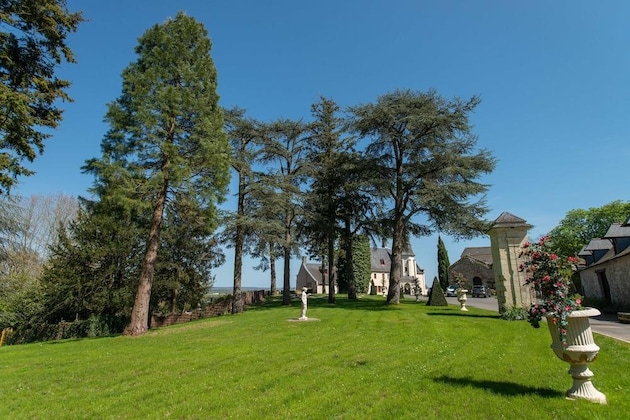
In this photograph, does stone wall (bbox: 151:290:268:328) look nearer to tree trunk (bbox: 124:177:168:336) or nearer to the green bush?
tree trunk (bbox: 124:177:168:336)

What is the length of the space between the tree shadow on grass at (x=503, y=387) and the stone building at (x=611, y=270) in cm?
2043

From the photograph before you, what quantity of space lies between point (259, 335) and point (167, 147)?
884cm

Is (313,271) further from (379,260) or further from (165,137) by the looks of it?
(165,137)

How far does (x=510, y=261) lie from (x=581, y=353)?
490 inches

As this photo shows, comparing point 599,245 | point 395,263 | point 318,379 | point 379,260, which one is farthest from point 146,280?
point 379,260

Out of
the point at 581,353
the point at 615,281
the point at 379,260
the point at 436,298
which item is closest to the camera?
the point at 581,353

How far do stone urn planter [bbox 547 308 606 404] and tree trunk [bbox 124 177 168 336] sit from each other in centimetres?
1497

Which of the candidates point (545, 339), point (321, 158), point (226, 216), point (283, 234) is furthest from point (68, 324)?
point (545, 339)

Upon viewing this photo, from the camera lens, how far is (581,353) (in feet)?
17.5

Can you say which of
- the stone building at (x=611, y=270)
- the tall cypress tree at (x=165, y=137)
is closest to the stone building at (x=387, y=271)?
the stone building at (x=611, y=270)

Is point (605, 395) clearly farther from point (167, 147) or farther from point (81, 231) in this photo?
point (81, 231)

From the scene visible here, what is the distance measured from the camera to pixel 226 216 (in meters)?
22.7

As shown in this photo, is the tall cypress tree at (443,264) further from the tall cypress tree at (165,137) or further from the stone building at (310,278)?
the tall cypress tree at (165,137)

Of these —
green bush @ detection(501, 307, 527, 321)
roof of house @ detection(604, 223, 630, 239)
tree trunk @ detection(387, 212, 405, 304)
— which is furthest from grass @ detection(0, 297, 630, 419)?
roof of house @ detection(604, 223, 630, 239)
